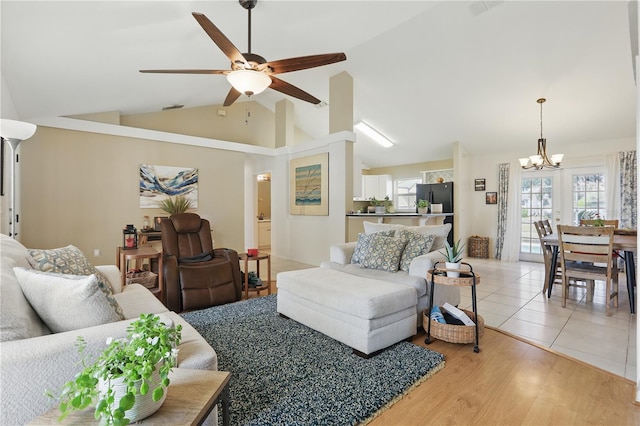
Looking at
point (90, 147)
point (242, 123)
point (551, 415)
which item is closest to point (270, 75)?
point (551, 415)

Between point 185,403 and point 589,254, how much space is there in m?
4.29

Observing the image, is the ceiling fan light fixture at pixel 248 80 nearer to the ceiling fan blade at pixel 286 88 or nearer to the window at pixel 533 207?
the ceiling fan blade at pixel 286 88

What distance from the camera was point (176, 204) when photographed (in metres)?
5.74

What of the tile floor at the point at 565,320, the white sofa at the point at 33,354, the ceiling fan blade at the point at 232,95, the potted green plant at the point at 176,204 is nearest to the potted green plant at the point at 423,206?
the tile floor at the point at 565,320

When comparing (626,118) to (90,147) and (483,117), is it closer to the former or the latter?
(483,117)

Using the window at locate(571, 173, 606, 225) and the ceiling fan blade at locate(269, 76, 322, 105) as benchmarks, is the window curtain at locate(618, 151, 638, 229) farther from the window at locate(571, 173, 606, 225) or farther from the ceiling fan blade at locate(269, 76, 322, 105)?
the ceiling fan blade at locate(269, 76, 322, 105)

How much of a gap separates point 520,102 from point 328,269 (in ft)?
13.8

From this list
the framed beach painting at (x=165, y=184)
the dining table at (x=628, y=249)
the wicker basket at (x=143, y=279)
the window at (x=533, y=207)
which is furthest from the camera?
the window at (x=533, y=207)

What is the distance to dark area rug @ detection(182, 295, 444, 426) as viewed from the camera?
1659mm

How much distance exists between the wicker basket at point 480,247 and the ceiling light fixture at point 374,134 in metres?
2.96

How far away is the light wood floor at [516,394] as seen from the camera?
1.66 meters

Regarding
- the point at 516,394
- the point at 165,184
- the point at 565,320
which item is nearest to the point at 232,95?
the point at 165,184

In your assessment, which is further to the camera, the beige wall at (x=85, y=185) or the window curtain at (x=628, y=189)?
the window curtain at (x=628, y=189)

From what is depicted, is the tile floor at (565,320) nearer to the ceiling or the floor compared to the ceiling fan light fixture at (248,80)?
nearer to the floor
